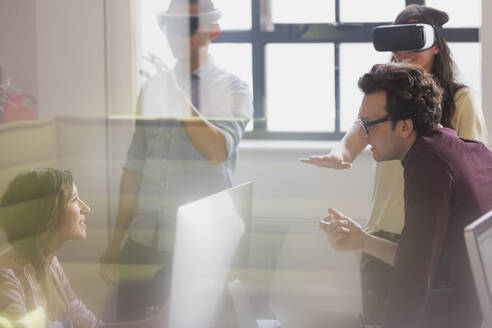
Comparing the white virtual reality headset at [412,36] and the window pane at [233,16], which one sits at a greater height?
the window pane at [233,16]

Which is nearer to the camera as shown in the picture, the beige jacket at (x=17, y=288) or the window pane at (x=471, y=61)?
the beige jacket at (x=17, y=288)

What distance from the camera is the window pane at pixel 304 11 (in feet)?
5.54

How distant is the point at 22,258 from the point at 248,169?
0.99 metres

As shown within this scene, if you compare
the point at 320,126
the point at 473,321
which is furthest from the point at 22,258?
the point at 320,126

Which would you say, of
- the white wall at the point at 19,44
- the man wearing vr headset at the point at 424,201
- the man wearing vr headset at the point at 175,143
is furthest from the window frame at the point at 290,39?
the white wall at the point at 19,44

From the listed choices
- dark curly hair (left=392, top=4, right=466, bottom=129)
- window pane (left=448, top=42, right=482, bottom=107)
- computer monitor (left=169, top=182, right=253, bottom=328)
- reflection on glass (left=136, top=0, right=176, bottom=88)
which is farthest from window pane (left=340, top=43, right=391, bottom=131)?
computer monitor (left=169, top=182, right=253, bottom=328)

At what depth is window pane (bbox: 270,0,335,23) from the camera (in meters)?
1.69

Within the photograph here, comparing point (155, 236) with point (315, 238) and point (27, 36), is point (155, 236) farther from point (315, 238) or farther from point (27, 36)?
point (27, 36)

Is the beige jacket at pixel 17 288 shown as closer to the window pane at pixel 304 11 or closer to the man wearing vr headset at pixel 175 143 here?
the man wearing vr headset at pixel 175 143

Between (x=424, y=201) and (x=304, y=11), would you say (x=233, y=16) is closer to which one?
(x=304, y=11)

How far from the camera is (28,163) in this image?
93cm

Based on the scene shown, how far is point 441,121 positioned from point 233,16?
72 centimetres

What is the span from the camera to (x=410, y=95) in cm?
104

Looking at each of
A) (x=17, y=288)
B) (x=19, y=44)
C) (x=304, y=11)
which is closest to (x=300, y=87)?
(x=304, y=11)
